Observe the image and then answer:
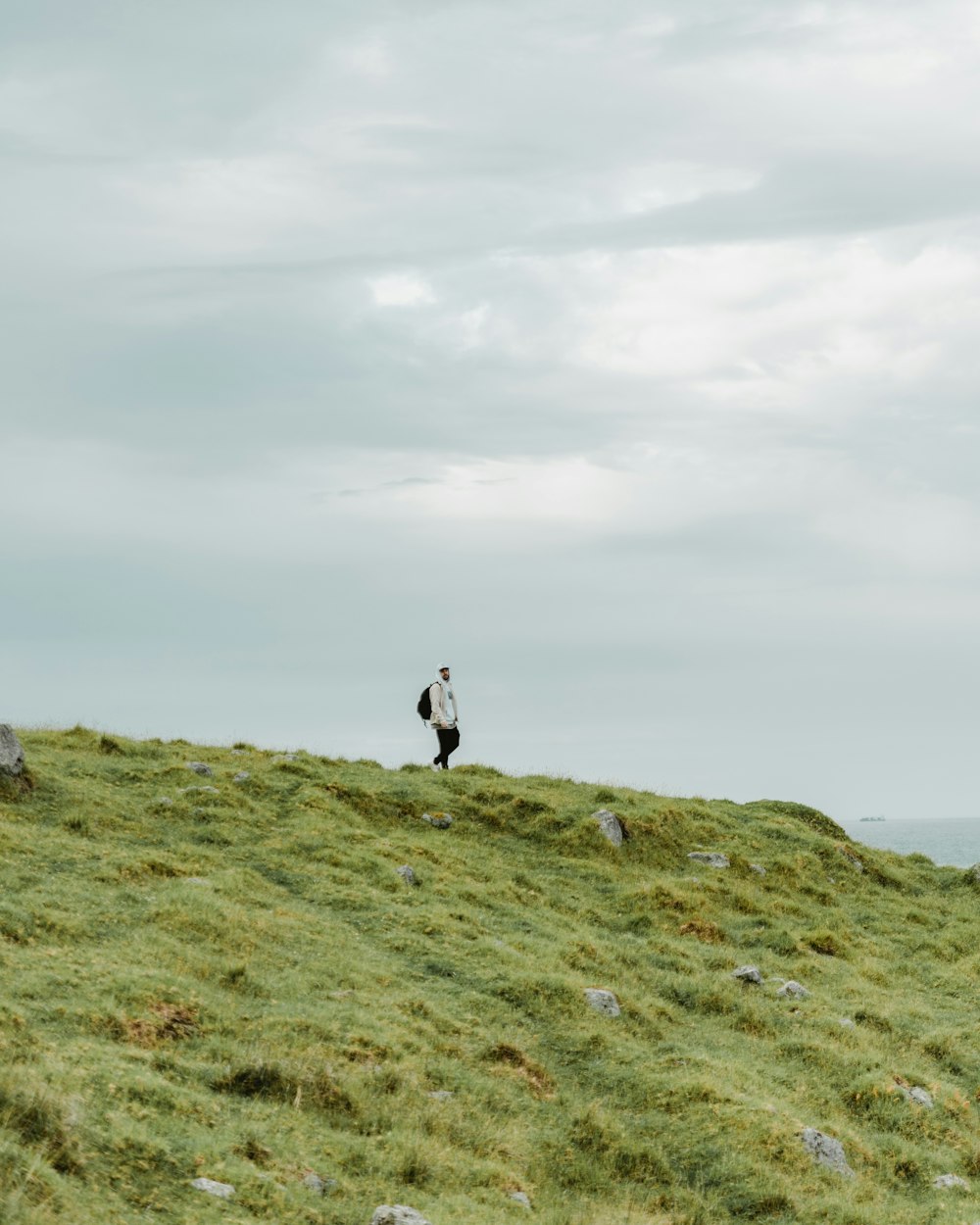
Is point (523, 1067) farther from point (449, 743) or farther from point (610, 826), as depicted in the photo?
point (449, 743)

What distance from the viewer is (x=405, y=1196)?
12938 mm

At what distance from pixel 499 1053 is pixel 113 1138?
8310 mm

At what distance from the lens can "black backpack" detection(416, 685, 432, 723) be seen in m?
41.0

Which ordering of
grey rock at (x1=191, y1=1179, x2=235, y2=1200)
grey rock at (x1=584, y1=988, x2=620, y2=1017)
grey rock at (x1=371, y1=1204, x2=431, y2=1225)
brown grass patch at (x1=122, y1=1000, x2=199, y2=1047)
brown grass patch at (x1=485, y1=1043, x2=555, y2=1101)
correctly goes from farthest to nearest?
grey rock at (x1=584, y1=988, x2=620, y2=1017) → brown grass patch at (x1=485, y1=1043, x2=555, y2=1101) → brown grass patch at (x1=122, y1=1000, x2=199, y2=1047) → grey rock at (x1=371, y1=1204, x2=431, y2=1225) → grey rock at (x1=191, y1=1179, x2=235, y2=1200)

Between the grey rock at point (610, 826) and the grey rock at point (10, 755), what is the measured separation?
1664 cm

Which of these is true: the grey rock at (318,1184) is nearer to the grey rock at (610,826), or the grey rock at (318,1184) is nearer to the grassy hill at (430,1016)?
the grassy hill at (430,1016)

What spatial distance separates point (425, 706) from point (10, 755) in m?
16.0

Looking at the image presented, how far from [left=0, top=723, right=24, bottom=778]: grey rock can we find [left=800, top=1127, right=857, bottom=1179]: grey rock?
63.7ft

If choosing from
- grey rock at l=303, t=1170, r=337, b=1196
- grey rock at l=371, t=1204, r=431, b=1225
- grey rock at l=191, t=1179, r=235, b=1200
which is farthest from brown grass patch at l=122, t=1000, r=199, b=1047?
grey rock at l=371, t=1204, r=431, b=1225

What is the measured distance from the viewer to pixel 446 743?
41.7 meters

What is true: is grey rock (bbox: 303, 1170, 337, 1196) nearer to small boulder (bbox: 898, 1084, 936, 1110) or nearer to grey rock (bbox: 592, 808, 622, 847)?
small boulder (bbox: 898, 1084, 936, 1110)

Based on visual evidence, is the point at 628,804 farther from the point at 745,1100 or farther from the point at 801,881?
the point at 745,1100

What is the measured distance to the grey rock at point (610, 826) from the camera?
117ft

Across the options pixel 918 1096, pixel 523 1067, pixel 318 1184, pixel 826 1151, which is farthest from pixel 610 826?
pixel 318 1184
